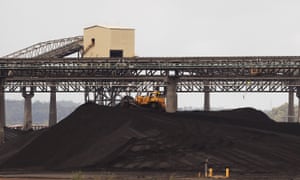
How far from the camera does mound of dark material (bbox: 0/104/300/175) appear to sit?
124 feet

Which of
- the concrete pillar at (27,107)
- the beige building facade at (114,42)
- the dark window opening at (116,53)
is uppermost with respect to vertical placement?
the beige building facade at (114,42)

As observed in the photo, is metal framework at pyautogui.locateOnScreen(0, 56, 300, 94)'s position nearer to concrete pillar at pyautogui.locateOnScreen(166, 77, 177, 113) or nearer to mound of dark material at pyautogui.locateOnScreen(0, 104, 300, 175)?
concrete pillar at pyautogui.locateOnScreen(166, 77, 177, 113)

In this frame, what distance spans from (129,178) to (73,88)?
53220 mm

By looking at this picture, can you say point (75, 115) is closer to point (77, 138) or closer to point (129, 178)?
point (77, 138)

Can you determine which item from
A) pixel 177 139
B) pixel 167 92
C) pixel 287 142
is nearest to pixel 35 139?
pixel 177 139

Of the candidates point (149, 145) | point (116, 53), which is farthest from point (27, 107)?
point (149, 145)

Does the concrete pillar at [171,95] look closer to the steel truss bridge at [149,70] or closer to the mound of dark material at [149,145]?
the steel truss bridge at [149,70]

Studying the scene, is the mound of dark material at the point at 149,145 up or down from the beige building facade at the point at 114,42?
down

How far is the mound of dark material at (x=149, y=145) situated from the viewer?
3769 cm

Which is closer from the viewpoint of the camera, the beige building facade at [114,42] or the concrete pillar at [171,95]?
the concrete pillar at [171,95]

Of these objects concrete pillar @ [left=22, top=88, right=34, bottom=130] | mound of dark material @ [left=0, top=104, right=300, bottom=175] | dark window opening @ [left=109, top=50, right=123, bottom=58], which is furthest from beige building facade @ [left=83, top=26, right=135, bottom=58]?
mound of dark material @ [left=0, top=104, right=300, bottom=175]

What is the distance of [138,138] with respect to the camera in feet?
132

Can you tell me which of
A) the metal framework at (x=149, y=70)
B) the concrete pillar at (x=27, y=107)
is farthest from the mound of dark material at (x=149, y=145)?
the concrete pillar at (x=27, y=107)

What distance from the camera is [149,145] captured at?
3931cm
